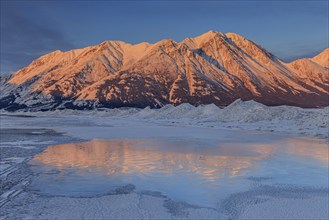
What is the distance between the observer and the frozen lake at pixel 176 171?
46.8ft

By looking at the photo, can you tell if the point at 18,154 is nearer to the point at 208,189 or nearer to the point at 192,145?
the point at 192,145

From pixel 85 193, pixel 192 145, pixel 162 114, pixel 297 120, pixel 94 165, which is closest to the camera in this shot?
pixel 85 193

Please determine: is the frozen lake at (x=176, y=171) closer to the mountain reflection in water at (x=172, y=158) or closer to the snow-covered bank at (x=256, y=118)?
the mountain reflection in water at (x=172, y=158)

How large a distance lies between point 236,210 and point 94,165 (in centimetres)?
983

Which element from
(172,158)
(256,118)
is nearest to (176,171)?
(172,158)

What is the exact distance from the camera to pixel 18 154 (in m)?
24.3

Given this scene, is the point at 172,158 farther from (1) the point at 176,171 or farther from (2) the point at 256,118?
(2) the point at 256,118

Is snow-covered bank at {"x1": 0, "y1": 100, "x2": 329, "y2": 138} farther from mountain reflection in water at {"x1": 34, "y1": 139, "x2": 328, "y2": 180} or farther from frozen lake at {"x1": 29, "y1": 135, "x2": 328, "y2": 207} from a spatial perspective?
frozen lake at {"x1": 29, "y1": 135, "x2": 328, "y2": 207}

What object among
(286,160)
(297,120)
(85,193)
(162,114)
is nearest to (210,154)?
(286,160)

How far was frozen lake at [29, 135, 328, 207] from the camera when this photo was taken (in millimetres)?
14266

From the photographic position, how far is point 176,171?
17969 mm

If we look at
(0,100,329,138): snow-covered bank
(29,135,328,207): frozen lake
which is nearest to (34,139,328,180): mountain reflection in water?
(29,135,328,207): frozen lake

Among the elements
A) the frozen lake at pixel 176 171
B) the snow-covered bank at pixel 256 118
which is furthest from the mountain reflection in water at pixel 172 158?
the snow-covered bank at pixel 256 118

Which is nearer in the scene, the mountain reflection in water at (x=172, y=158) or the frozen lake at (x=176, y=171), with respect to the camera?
the frozen lake at (x=176, y=171)
